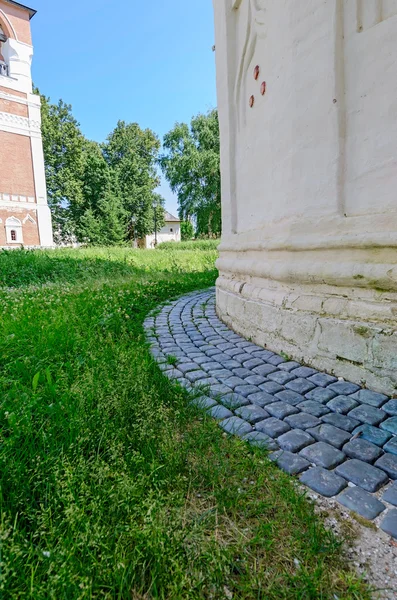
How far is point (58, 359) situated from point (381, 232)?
278 cm

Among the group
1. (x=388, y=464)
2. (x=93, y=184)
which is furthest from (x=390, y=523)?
(x=93, y=184)

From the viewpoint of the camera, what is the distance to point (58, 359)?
2.97 meters

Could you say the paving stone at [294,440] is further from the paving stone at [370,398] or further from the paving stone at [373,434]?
the paving stone at [370,398]

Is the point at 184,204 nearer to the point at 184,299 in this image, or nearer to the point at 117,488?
the point at 184,299

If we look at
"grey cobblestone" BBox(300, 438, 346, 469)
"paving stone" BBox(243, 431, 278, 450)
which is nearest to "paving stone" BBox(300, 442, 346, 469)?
"grey cobblestone" BBox(300, 438, 346, 469)

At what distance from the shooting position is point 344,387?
8.33 feet

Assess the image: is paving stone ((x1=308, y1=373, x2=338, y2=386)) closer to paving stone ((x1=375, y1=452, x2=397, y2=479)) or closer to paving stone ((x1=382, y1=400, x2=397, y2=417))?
paving stone ((x1=382, y1=400, x2=397, y2=417))

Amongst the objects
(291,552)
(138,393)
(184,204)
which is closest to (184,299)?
(138,393)

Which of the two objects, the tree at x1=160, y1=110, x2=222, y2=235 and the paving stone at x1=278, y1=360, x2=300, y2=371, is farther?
the tree at x1=160, y1=110, x2=222, y2=235

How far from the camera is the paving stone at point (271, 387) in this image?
2.53 m

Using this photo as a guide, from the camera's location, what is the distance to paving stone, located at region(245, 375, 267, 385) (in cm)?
270

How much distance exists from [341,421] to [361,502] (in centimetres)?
68

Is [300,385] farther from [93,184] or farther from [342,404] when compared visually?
[93,184]

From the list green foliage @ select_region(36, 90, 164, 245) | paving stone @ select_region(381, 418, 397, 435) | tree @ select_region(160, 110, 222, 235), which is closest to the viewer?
paving stone @ select_region(381, 418, 397, 435)
